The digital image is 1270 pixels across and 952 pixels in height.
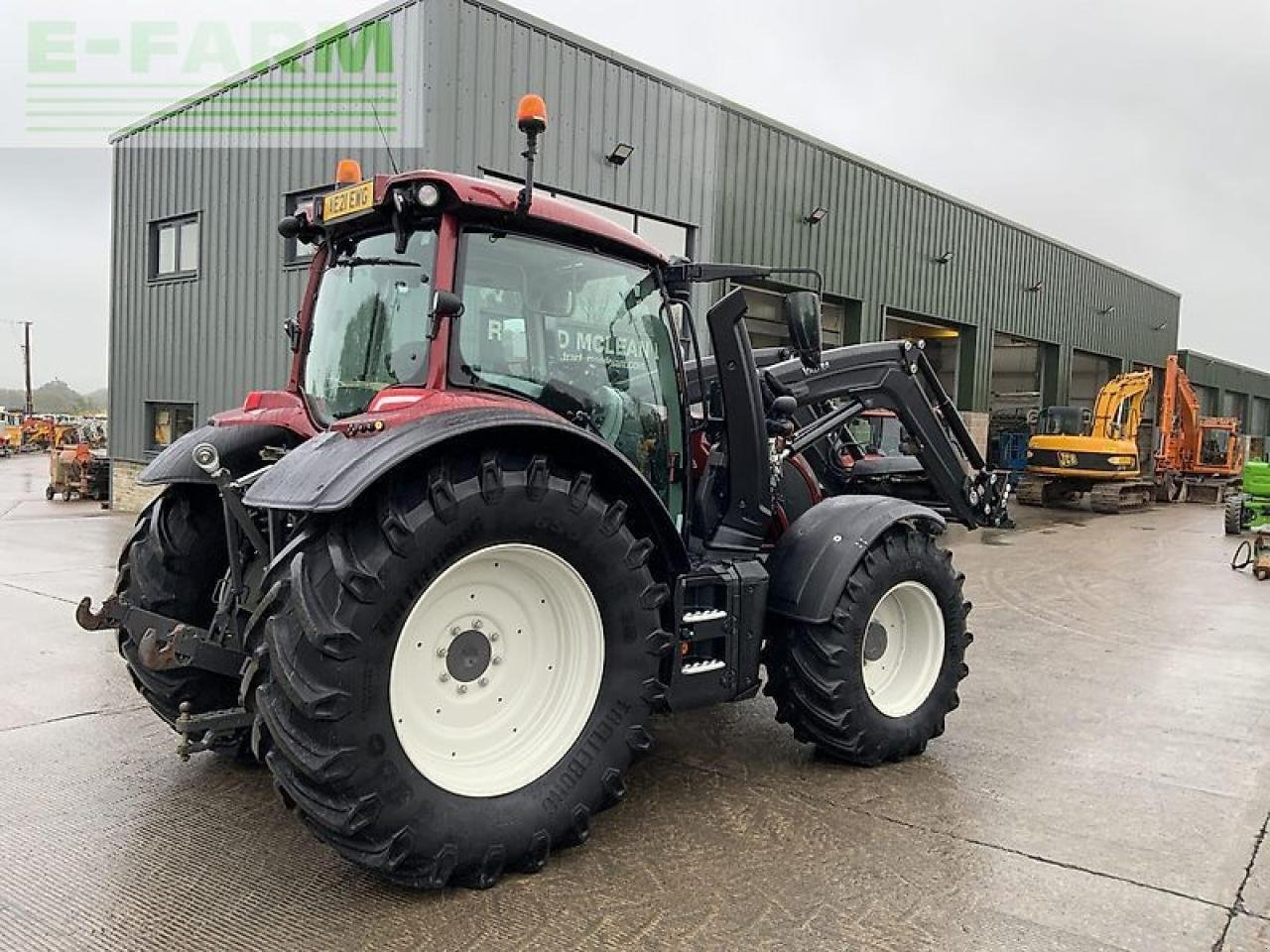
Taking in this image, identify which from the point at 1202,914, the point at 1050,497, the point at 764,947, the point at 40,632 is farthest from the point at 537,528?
the point at 1050,497

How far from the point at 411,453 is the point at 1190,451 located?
2469cm

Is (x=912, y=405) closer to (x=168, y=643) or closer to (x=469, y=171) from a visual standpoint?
(x=168, y=643)

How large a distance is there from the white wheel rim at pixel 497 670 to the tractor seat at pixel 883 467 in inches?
175

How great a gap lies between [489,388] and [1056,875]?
255 cm

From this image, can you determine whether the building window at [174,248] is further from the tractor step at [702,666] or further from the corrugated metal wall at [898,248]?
the tractor step at [702,666]

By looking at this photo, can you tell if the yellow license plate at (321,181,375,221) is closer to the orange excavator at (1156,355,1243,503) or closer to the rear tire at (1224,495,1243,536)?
the rear tire at (1224,495,1243,536)

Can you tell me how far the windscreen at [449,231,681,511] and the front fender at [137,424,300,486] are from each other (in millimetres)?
1124

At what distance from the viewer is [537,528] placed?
3021 millimetres

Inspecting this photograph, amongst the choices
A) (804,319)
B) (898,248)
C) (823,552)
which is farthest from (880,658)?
(898,248)

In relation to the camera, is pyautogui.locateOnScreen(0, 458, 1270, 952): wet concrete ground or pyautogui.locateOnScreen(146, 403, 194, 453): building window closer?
pyautogui.locateOnScreen(0, 458, 1270, 952): wet concrete ground

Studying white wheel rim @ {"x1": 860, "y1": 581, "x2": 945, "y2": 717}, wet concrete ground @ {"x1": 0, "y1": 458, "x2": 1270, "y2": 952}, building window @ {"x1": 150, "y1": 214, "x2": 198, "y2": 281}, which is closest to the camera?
wet concrete ground @ {"x1": 0, "y1": 458, "x2": 1270, "y2": 952}

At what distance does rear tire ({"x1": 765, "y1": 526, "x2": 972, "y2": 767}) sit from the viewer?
3945 millimetres

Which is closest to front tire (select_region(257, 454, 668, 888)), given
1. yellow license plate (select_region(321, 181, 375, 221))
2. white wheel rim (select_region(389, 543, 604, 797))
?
white wheel rim (select_region(389, 543, 604, 797))

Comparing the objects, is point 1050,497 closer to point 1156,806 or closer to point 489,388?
point 1156,806
